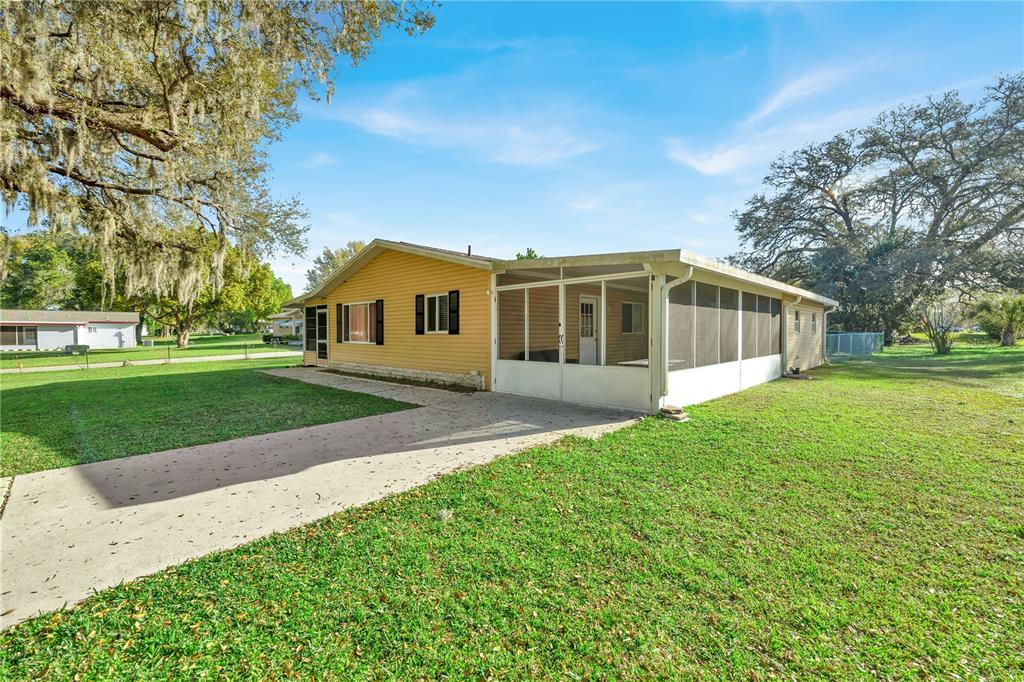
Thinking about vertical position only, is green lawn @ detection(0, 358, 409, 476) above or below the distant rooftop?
below

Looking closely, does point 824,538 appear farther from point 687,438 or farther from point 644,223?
point 644,223

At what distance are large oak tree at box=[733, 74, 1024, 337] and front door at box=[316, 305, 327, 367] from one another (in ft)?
84.7

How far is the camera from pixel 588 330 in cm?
1053

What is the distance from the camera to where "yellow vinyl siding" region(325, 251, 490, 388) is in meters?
9.68

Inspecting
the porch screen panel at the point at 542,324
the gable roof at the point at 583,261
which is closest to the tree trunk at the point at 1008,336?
the gable roof at the point at 583,261

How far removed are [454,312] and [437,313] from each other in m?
0.74

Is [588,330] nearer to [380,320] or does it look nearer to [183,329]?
[380,320]

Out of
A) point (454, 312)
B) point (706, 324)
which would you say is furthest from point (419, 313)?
point (706, 324)

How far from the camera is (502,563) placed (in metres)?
2.75

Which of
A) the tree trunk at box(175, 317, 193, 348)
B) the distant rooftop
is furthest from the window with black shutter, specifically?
the distant rooftop

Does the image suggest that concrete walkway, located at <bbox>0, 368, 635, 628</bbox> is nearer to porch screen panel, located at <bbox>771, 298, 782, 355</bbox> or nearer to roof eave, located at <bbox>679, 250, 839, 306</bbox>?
roof eave, located at <bbox>679, 250, 839, 306</bbox>

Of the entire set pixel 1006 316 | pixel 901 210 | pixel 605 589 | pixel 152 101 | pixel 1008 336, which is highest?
pixel 901 210

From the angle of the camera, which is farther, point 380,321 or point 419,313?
point 380,321

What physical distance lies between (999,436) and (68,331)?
48.1 metres
